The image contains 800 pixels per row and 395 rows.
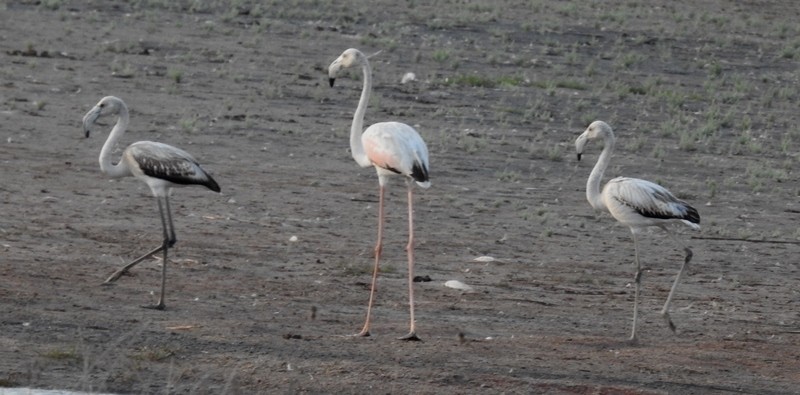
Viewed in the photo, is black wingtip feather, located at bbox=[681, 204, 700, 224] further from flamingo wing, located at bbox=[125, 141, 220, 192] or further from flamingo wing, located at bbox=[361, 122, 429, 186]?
flamingo wing, located at bbox=[125, 141, 220, 192]

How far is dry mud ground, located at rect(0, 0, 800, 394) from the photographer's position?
367 inches

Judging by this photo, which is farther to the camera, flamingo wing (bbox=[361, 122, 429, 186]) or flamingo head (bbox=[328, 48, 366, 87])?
flamingo head (bbox=[328, 48, 366, 87])

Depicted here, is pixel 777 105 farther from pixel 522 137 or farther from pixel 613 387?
pixel 613 387

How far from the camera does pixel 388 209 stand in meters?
14.7

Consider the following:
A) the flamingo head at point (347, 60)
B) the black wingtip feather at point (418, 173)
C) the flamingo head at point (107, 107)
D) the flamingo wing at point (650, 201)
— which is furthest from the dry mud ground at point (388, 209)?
the flamingo head at point (347, 60)

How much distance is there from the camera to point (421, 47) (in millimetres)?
25812

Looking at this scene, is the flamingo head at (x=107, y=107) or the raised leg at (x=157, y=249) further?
the flamingo head at (x=107, y=107)

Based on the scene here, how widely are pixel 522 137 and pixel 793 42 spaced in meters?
11.7

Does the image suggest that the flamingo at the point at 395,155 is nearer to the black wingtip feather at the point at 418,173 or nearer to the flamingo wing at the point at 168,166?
the black wingtip feather at the point at 418,173

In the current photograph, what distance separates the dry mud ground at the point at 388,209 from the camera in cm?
933

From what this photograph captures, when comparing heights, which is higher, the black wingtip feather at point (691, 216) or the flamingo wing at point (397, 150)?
the flamingo wing at point (397, 150)

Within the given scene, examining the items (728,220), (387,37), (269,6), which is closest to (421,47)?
(387,37)

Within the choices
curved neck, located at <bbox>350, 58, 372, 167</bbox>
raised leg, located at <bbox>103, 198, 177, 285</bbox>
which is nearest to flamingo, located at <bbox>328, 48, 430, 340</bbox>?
curved neck, located at <bbox>350, 58, 372, 167</bbox>

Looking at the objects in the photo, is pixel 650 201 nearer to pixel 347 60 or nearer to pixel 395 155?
pixel 395 155
